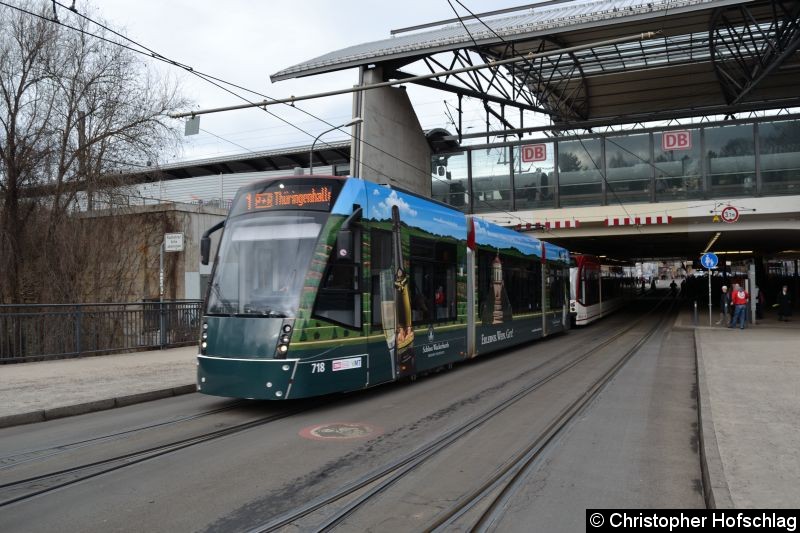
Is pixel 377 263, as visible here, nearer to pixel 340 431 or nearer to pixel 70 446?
pixel 340 431

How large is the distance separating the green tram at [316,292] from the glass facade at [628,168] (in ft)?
68.6

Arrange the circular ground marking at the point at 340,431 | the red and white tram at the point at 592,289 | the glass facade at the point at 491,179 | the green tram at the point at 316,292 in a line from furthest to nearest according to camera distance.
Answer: the glass facade at the point at 491,179 → the red and white tram at the point at 592,289 → the green tram at the point at 316,292 → the circular ground marking at the point at 340,431

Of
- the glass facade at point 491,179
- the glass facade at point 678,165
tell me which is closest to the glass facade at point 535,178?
the glass facade at point 491,179

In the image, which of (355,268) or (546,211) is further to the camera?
(546,211)

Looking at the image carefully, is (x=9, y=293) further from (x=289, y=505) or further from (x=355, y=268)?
(x=289, y=505)

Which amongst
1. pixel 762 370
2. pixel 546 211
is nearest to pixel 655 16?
pixel 546 211

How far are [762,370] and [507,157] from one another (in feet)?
71.4

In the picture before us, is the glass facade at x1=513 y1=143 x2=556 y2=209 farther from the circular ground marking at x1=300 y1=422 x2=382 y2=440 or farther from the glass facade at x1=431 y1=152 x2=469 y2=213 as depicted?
the circular ground marking at x1=300 y1=422 x2=382 y2=440

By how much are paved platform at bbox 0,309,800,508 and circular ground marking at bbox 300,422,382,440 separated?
12.2 feet

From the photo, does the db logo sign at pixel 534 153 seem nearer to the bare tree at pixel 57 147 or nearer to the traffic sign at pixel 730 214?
the traffic sign at pixel 730 214

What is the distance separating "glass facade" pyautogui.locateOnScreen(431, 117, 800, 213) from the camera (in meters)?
27.3

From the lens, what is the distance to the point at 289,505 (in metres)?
4.89

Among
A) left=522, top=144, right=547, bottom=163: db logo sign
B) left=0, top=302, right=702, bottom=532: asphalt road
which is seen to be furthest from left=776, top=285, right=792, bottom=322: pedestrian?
left=0, top=302, right=702, bottom=532: asphalt road

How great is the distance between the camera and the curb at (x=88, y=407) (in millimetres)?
8161
